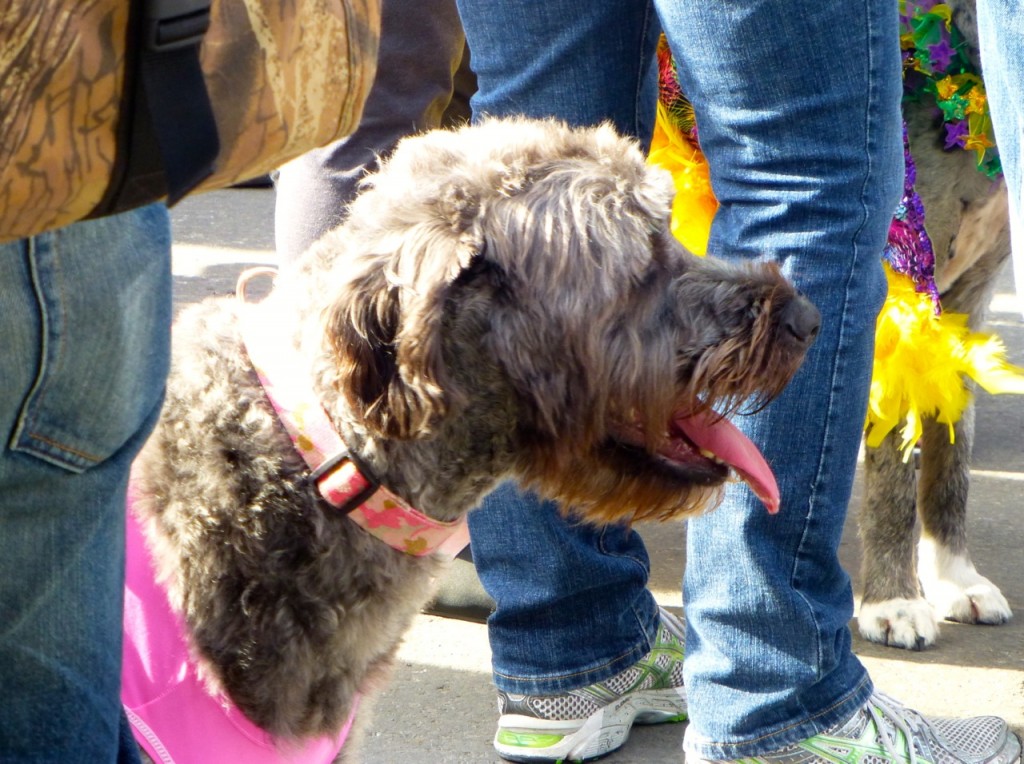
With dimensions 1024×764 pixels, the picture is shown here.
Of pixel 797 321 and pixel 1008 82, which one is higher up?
pixel 1008 82

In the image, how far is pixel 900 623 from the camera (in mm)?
3641

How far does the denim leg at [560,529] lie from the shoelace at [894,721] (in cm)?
Result: 60

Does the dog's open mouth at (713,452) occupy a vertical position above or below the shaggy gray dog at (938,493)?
above

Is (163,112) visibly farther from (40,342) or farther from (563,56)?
(563,56)

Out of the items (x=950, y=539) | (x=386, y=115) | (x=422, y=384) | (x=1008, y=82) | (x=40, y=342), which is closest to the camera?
(x=40, y=342)

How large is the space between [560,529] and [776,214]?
920mm

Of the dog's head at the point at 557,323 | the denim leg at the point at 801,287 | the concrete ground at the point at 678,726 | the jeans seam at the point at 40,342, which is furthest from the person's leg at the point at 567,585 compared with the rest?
the jeans seam at the point at 40,342

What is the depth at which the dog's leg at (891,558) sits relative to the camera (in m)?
3.65

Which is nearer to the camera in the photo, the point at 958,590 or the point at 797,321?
the point at 797,321

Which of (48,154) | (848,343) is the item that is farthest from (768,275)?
(48,154)

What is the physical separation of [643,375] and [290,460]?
63cm

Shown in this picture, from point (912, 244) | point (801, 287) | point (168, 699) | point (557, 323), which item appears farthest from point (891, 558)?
point (168, 699)

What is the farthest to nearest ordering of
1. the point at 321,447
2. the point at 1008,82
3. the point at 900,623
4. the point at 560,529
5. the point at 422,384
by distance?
the point at 900,623 → the point at 560,529 → the point at 1008,82 → the point at 321,447 → the point at 422,384

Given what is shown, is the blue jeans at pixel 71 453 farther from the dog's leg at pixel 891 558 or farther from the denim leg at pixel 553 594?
the dog's leg at pixel 891 558
